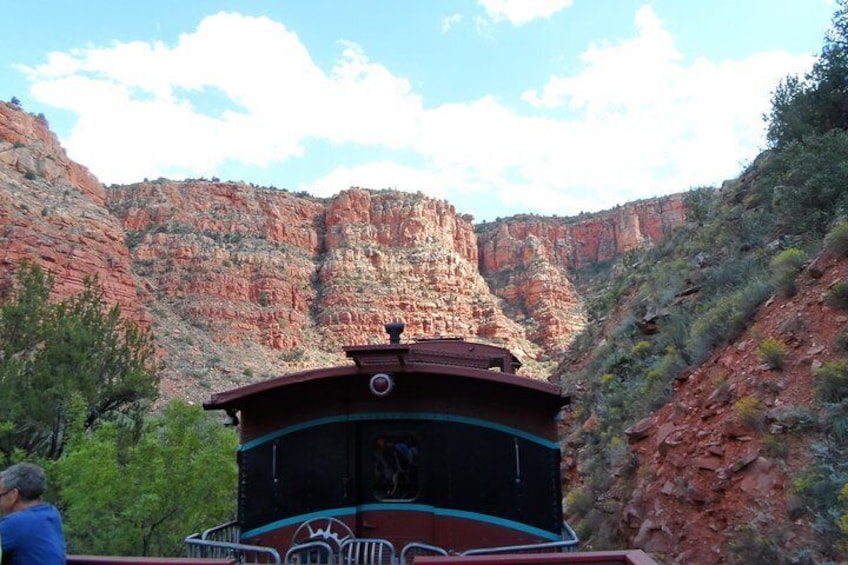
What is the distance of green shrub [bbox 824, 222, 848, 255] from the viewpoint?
8406 mm

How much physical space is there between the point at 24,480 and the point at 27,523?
277mm

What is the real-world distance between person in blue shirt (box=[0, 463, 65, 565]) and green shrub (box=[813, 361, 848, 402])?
744cm

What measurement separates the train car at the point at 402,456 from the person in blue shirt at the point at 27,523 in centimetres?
307

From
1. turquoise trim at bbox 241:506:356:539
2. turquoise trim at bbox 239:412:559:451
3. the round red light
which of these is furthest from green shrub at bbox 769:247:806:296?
turquoise trim at bbox 241:506:356:539

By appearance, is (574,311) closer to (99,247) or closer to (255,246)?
(255,246)

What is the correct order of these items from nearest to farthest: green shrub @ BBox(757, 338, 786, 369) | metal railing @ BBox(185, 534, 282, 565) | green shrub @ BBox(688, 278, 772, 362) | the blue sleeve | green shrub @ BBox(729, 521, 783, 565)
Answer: the blue sleeve < metal railing @ BBox(185, 534, 282, 565) < green shrub @ BBox(729, 521, 783, 565) < green shrub @ BBox(757, 338, 786, 369) < green shrub @ BBox(688, 278, 772, 362)

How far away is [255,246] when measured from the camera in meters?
70.9

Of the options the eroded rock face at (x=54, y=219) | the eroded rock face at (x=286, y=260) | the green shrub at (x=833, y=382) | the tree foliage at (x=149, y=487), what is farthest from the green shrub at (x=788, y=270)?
the eroded rock face at (x=286, y=260)

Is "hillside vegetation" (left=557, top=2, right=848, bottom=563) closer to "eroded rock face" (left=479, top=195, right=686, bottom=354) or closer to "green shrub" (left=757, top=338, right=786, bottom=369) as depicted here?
"green shrub" (left=757, top=338, right=786, bottom=369)

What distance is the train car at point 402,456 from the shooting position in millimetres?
6676

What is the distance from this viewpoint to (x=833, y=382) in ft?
22.9

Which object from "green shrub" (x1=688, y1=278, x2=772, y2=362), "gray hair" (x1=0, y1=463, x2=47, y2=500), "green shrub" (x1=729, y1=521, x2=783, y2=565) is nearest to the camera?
"gray hair" (x1=0, y1=463, x2=47, y2=500)

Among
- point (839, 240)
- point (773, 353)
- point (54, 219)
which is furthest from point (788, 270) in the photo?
point (54, 219)

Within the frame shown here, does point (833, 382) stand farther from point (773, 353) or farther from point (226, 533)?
point (226, 533)
